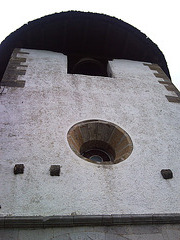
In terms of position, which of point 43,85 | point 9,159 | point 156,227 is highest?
point 43,85

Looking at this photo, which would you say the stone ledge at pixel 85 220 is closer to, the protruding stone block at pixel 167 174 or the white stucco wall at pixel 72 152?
the white stucco wall at pixel 72 152

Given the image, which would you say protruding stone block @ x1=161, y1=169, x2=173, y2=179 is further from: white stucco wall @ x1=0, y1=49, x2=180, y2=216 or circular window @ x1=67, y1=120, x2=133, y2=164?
circular window @ x1=67, y1=120, x2=133, y2=164

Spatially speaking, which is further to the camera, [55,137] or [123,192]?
[55,137]

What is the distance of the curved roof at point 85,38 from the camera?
20.4 ft

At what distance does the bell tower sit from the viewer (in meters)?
2.75

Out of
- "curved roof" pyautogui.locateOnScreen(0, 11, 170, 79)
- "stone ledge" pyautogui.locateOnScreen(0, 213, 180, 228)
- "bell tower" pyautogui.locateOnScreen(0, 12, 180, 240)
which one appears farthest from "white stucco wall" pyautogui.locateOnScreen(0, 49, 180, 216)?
"curved roof" pyautogui.locateOnScreen(0, 11, 170, 79)

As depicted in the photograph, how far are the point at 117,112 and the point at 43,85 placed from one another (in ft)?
5.05

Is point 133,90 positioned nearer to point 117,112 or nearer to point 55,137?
point 117,112

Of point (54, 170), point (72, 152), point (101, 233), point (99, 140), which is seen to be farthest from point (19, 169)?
point (99, 140)

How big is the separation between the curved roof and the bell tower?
0.08 ft

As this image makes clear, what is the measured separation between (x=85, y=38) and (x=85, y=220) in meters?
5.16

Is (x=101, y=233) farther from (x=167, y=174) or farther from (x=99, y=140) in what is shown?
(x=99, y=140)

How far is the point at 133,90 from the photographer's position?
5168 mm

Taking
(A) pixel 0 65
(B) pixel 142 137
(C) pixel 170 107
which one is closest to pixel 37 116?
(B) pixel 142 137
